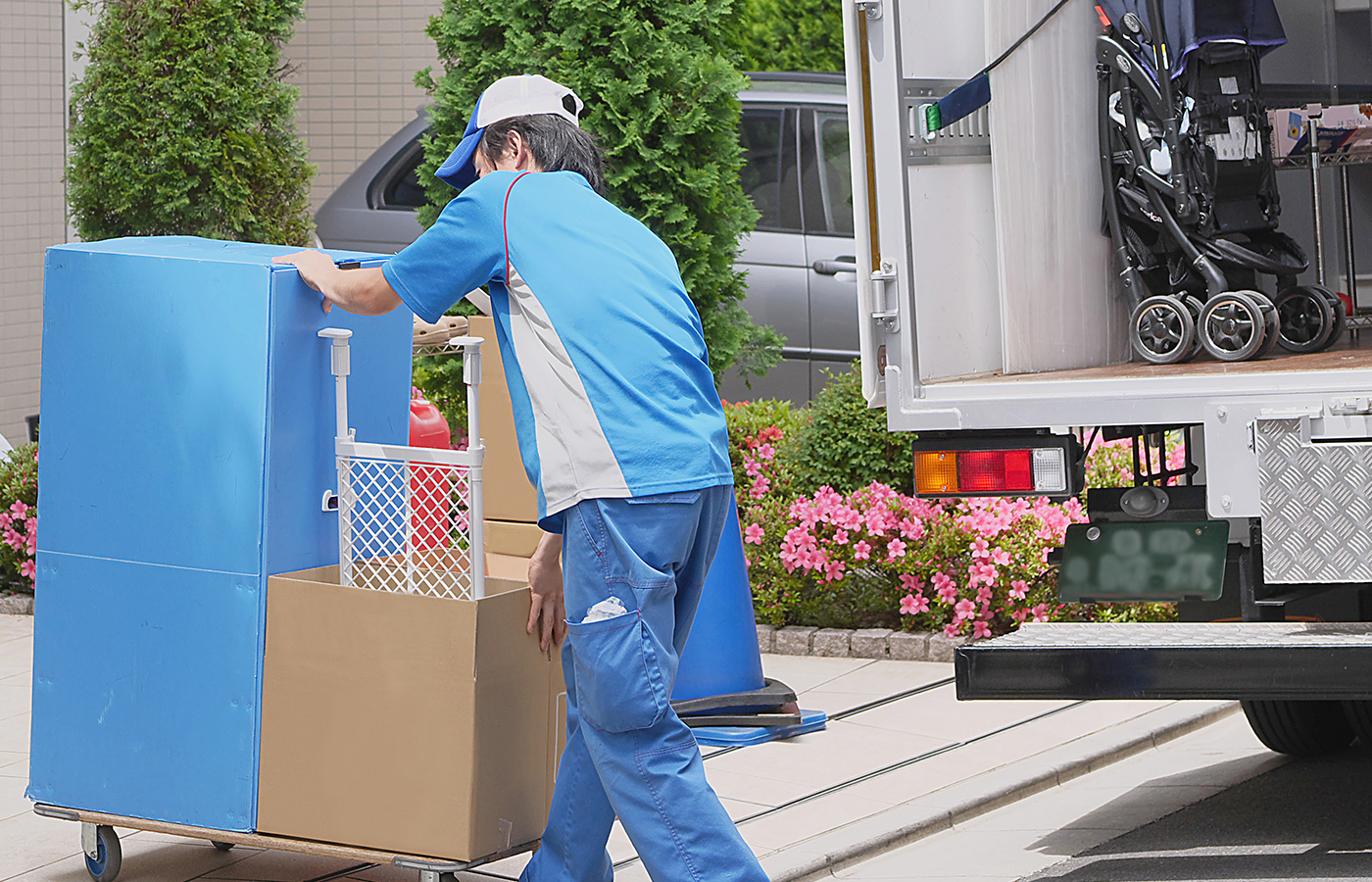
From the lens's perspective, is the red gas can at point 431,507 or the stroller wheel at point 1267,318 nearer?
the red gas can at point 431,507

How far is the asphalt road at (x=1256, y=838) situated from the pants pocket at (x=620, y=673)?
51.0 inches

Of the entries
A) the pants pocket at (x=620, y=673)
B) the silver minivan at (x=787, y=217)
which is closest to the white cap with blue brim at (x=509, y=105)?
the pants pocket at (x=620, y=673)

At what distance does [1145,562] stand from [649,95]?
3.07m

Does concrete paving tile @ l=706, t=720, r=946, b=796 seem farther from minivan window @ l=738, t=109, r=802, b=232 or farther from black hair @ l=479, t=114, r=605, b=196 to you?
minivan window @ l=738, t=109, r=802, b=232

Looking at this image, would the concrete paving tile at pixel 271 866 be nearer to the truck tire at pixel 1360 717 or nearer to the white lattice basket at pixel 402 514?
the white lattice basket at pixel 402 514

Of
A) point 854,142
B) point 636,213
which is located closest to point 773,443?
point 636,213

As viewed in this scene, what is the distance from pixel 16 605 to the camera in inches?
295

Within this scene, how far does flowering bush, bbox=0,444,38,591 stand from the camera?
7566 mm

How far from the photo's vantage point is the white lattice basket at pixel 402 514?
3885mm

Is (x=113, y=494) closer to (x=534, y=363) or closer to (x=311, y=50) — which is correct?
(x=534, y=363)

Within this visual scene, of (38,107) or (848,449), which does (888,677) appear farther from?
(38,107)

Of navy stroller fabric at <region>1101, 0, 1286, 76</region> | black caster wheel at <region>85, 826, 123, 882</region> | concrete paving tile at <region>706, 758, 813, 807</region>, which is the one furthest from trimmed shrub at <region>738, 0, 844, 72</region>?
black caster wheel at <region>85, 826, 123, 882</region>

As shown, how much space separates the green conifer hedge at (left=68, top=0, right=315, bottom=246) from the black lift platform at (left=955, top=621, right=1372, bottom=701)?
4470mm

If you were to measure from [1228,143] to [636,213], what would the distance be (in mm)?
2267
